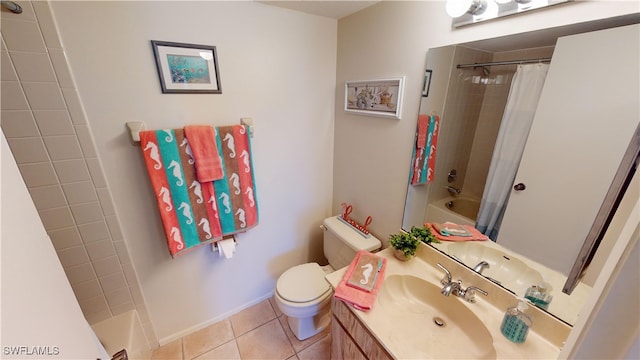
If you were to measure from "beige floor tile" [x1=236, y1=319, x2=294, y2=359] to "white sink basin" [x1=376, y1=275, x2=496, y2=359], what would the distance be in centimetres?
96

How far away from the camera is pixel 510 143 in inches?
36.2

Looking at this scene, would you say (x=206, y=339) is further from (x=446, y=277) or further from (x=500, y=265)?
(x=500, y=265)

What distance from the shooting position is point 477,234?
1079 millimetres

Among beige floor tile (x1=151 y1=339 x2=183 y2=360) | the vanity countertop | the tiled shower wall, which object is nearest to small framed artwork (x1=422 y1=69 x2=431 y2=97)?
the vanity countertop

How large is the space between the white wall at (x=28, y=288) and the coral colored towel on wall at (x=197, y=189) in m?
0.69

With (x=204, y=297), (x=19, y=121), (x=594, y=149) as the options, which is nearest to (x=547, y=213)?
(x=594, y=149)

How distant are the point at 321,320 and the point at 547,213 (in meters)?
1.50

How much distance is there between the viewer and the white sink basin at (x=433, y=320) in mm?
909

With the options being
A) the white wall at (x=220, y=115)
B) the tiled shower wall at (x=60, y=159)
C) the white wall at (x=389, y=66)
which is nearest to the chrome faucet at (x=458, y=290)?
the white wall at (x=389, y=66)

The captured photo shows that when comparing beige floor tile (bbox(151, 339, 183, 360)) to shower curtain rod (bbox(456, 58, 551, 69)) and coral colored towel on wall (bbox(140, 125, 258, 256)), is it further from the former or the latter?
shower curtain rod (bbox(456, 58, 551, 69))

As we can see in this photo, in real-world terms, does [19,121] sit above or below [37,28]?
below

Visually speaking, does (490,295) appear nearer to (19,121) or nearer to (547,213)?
(547,213)

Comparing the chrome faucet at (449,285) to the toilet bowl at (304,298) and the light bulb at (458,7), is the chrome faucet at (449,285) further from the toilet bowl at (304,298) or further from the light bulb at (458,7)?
the light bulb at (458,7)

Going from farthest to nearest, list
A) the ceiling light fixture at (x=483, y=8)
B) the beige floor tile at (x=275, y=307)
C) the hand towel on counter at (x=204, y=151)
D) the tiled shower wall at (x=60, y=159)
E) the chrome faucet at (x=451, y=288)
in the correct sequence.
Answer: the beige floor tile at (x=275, y=307)
the hand towel on counter at (x=204, y=151)
the chrome faucet at (x=451, y=288)
the tiled shower wall at (x=60, y=159)
the ceiling light fixture at (x=483, y=8)
